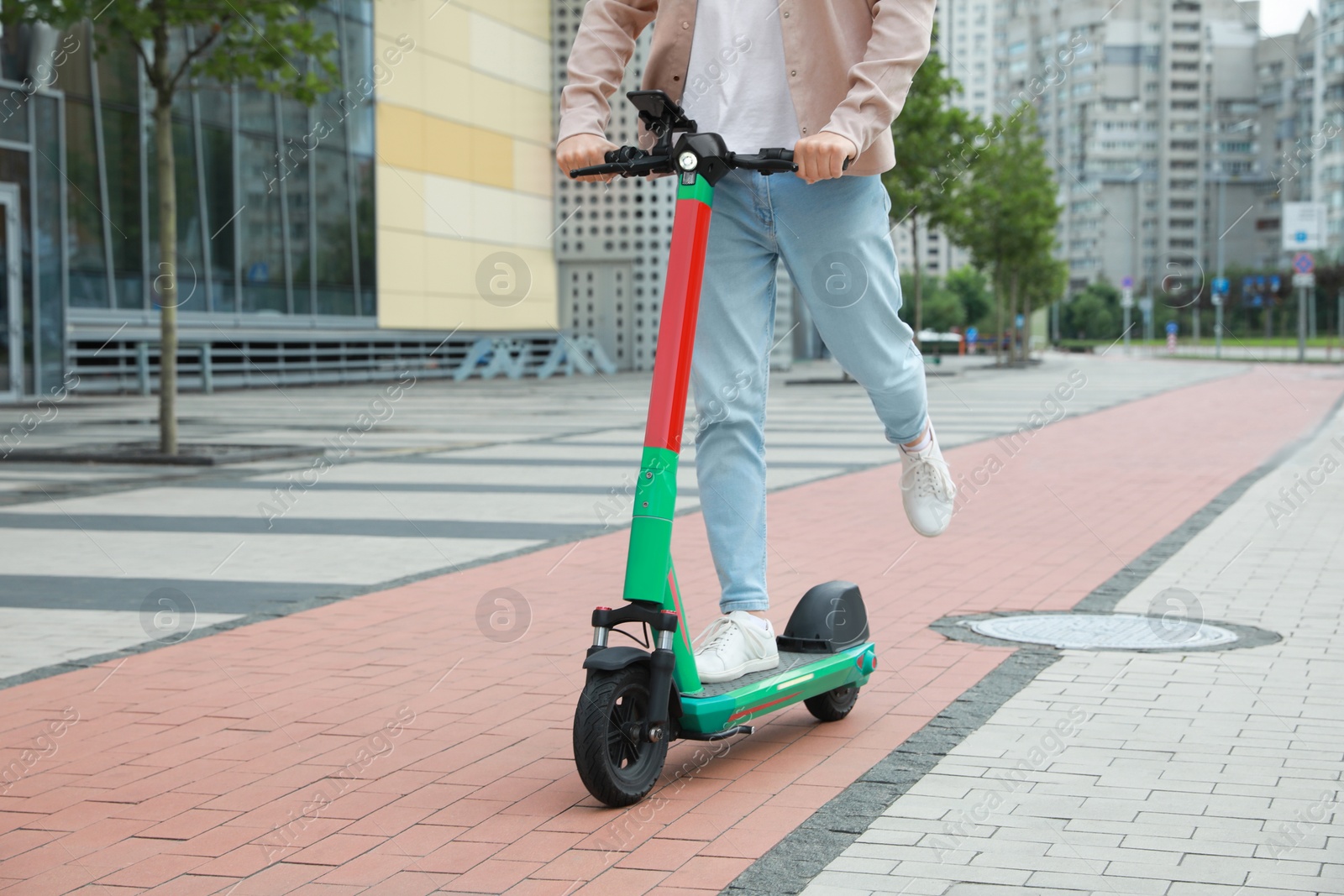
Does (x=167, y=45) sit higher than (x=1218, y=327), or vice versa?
(x=167, y=45)

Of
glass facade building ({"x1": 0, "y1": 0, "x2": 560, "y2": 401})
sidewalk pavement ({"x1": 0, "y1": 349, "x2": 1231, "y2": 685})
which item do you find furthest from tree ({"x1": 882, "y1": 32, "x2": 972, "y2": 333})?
glass facade building ({"x1": 0, "y1": 0, "x2": 560, "y2": 401})

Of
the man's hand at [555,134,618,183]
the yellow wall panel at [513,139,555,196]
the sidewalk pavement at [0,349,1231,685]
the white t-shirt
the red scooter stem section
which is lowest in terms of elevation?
the sidewalk pavement at [0,349,1231,685]

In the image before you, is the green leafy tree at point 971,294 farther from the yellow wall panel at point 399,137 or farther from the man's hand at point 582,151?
the man's hand at point 582,151

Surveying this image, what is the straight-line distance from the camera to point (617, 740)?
9.63 feet

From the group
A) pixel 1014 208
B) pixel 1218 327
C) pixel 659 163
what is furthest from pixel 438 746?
pixel 1218 327

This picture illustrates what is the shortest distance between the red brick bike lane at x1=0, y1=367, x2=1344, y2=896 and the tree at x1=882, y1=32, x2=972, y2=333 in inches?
817

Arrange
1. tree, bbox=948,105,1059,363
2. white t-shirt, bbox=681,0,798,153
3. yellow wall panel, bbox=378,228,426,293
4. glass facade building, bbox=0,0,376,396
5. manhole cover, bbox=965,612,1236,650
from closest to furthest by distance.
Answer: white t-shirt, bbox=681,0,798,153 → manhole cover, bbox=965,612,1236,650 → glass facade building, bbox=0,0,376,396 → yellow wall panel, bbox=378,228,426,293 → tree, bbox=948,105,1059,363

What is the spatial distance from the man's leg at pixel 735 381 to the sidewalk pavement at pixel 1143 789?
67cm

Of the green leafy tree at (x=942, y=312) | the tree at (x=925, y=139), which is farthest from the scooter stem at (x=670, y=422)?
the green leafy tree at (x=942, y=312)

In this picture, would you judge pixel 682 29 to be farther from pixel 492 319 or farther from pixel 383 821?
pixel 492 319

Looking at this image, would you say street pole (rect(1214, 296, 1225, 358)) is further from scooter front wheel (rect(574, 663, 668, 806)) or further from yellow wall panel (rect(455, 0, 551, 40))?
scooter front wheel (rect(574, 663, 668, 806))

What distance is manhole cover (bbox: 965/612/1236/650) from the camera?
4.57m

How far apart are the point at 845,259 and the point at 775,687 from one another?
982 millimetres

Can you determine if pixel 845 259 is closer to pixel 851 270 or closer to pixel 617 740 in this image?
pixel 851 270
